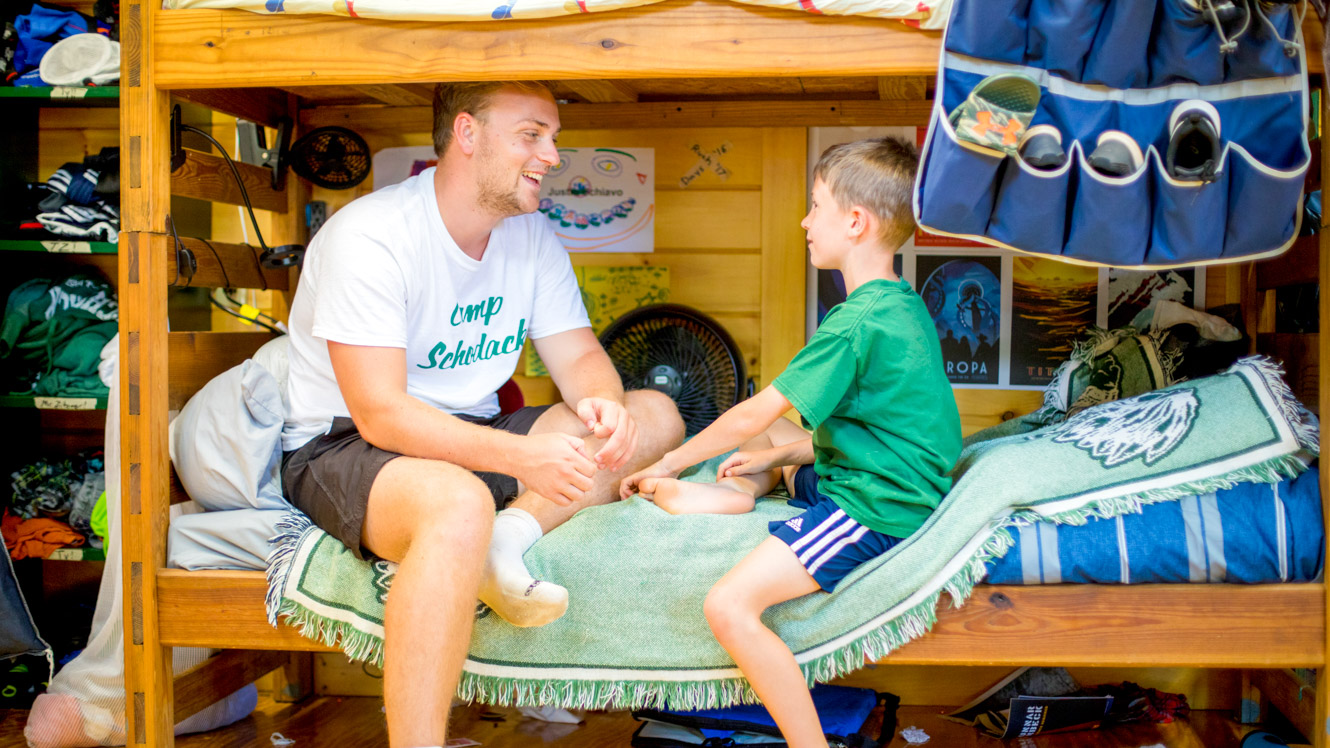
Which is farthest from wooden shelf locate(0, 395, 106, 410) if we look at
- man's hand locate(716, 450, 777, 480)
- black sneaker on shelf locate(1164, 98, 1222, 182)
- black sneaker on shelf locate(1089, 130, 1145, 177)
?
black sneaker on shelf locate(1164, 98, 1222, 182)

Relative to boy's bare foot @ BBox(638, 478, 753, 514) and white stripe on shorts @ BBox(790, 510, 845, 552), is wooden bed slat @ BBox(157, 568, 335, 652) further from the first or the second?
white stripe on shorts @ BBox(790, 510, 845, 552)

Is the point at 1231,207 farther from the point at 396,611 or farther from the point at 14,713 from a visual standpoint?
the point at 14,713

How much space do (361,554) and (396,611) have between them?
0.85ft

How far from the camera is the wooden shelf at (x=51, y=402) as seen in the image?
2584 millimetres

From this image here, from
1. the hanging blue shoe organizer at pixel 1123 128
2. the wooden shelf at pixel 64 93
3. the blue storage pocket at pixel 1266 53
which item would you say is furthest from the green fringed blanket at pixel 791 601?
the wooden shelf at pixel 64 93

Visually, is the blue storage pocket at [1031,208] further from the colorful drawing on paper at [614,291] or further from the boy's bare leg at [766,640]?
the colorful drawing on paper at [614,291]

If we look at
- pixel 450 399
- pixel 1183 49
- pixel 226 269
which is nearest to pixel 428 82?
pixel 450 399

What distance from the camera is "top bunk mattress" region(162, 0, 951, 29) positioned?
5.58 feet

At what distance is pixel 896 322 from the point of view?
6.06ft

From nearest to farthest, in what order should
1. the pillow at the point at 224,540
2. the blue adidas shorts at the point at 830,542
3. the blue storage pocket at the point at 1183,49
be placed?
the blue storage pocket at the point at 1183,49, the blue adidas shorts at the point at 830,542, the pillow at the point at 224,540

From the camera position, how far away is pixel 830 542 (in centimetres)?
181

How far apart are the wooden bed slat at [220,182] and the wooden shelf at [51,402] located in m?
0.62

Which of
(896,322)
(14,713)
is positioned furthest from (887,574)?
(14,713)

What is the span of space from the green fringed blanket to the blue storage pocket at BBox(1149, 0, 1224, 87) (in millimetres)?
620
